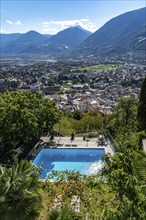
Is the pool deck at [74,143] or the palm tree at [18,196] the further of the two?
the pool deck at [74,143]

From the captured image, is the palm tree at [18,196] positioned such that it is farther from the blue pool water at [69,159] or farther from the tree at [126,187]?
the blue pool water at [69,159]

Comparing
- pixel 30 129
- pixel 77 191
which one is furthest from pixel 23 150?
pixel 77 191

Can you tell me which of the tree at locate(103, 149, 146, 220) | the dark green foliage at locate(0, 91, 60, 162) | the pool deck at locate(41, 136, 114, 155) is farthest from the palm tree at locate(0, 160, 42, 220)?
the pool deck at locate(41, 136, 114, 155)

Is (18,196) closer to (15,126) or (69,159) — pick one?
(15,126)

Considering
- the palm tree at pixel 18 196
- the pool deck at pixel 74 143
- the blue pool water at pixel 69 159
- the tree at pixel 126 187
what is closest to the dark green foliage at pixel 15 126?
the blue pool water at pixel 69 159

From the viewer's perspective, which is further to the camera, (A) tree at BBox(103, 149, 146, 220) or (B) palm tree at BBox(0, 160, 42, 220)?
(B) palm tree at BBox(0, 160, 42, 220)

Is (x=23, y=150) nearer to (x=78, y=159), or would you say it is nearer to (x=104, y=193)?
(x=78, y=159)

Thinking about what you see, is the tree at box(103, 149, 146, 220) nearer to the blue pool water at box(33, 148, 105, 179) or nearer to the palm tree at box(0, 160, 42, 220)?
the palm tree at box(0, 160, 42, 220)
